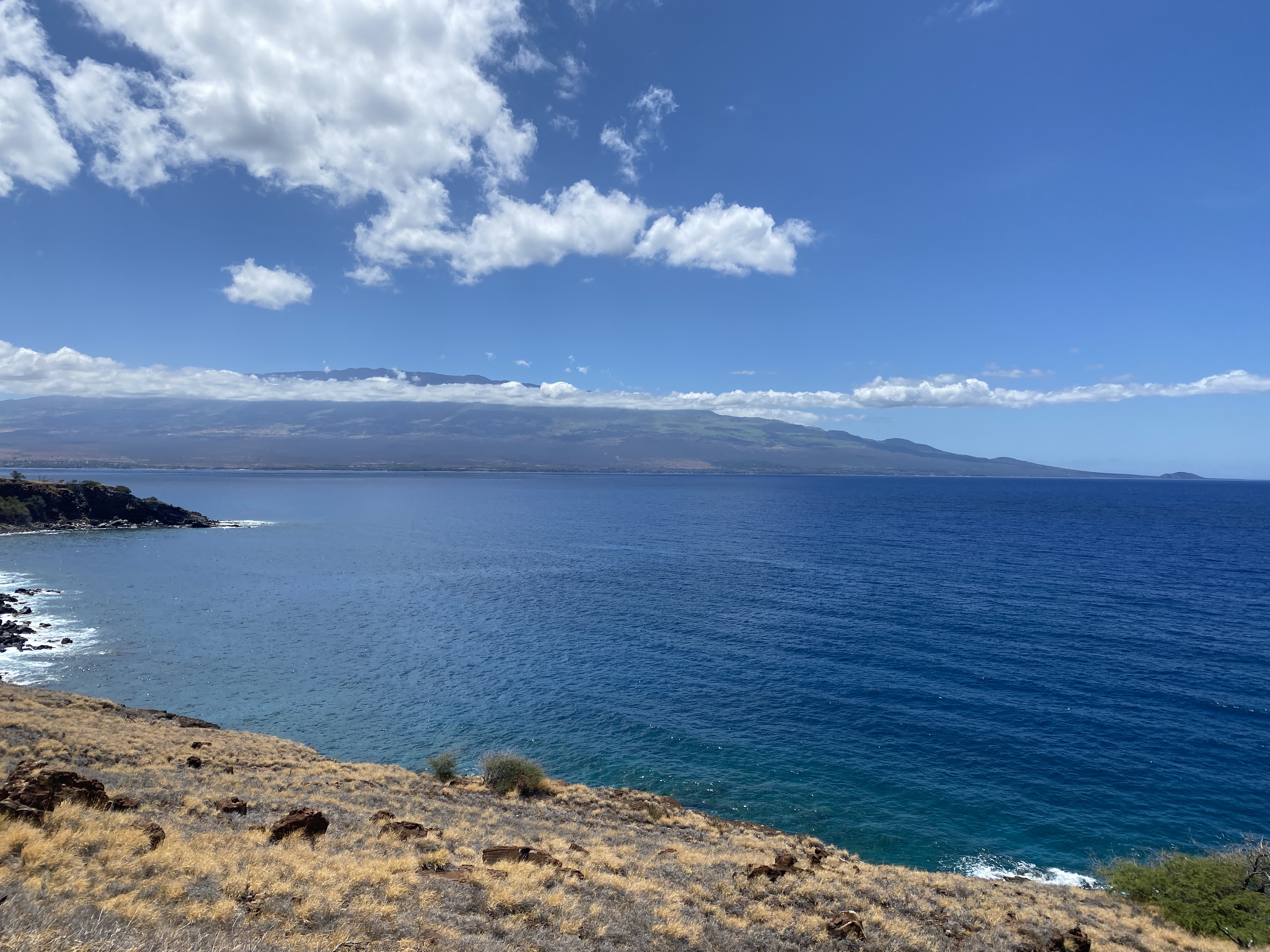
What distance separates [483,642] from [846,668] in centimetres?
3235

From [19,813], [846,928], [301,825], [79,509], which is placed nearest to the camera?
[19,813]

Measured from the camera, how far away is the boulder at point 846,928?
58.9 feet

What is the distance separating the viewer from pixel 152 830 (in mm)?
16812

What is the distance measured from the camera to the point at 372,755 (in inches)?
1453

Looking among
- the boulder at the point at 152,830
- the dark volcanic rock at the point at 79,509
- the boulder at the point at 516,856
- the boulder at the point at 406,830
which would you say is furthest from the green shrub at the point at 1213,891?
the dark volcanic rock at the point at 79,509

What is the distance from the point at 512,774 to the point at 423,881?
52.8 ft

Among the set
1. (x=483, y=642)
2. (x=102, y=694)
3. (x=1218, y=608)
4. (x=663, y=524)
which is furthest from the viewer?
(x=663, y=524)

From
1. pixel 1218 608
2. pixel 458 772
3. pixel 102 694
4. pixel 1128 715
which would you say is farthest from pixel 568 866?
pixel 1218 608

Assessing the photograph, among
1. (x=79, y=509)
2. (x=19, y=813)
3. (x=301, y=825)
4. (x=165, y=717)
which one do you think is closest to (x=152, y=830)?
(x=19, y=813)

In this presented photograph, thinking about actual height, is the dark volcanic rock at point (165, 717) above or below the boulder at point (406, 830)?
below

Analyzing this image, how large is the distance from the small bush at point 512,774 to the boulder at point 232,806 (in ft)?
42.0

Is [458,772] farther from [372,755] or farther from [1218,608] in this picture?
[1218,608]

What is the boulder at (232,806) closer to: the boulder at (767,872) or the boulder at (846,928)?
the boulder at (767,872)

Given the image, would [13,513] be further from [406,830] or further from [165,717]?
[406,830]
